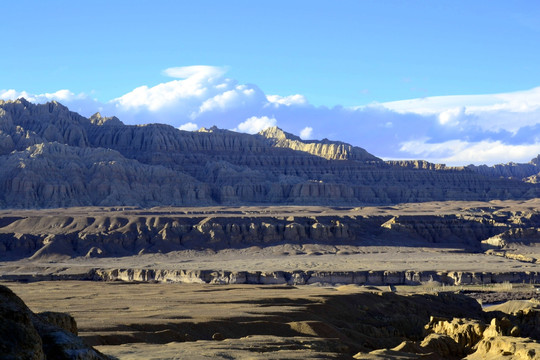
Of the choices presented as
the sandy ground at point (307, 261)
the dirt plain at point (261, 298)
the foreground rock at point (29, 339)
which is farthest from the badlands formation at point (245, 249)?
the sandy ground at point (307, 261)

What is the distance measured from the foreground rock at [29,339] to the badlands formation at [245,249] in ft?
0.15

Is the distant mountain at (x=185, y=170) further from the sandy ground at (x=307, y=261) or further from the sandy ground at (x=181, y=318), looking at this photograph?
the sandy ground at (x=181, y=318)

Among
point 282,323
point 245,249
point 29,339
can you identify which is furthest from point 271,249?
point 29,339

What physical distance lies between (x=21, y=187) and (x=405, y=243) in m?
62.0

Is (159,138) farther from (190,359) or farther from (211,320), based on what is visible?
(190,359)

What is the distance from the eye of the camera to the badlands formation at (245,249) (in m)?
31.8

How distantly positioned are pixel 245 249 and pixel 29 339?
8030 cm

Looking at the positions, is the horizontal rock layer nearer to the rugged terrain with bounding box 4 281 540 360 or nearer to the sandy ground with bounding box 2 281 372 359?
the sandy ground with bounding box 2 281 372 359

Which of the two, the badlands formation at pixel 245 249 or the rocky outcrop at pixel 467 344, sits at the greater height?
the badlands formation at pixel 245 249

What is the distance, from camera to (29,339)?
13633 millimetres

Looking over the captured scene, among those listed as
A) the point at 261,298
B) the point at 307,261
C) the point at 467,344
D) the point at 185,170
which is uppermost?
the point at 185,170

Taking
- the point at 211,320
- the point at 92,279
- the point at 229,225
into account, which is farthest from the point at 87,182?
the point at 211,320

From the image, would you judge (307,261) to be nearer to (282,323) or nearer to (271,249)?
(271,249)

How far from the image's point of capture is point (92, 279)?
71.5 meters
